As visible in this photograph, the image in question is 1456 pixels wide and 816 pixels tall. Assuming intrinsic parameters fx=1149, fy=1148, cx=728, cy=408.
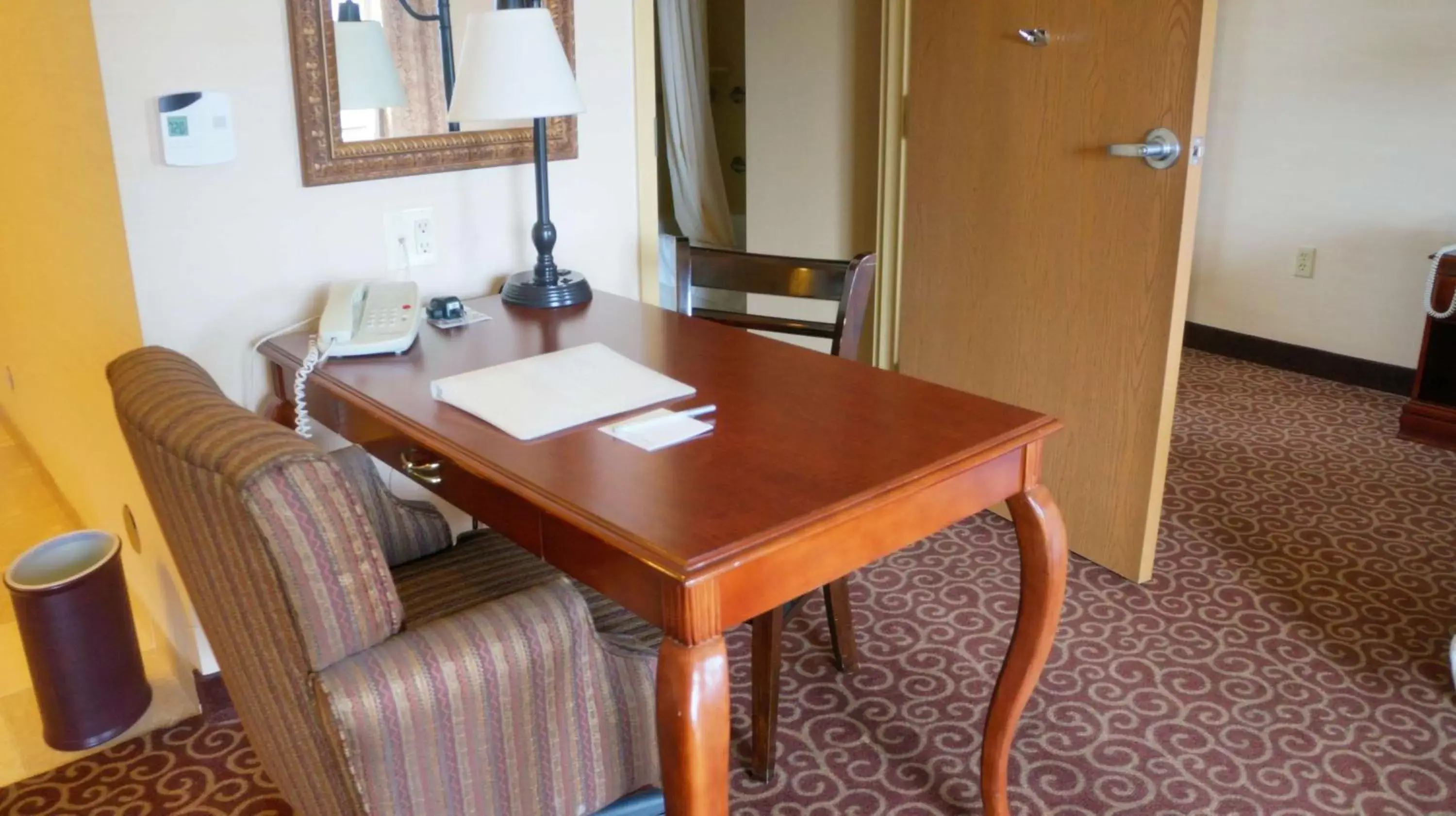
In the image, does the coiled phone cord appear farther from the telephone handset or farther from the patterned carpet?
the telephone handset

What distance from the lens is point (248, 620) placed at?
132cm

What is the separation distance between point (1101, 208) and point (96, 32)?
2034 millimetres

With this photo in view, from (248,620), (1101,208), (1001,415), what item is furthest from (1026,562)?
(1101,208)

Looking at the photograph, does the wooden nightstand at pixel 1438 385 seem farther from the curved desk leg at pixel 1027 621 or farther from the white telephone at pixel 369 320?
the white telephone at pixel 369 320

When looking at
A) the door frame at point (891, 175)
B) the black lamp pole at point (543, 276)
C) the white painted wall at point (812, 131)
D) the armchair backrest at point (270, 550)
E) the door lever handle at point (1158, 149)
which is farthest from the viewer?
the white painted wall at point (812, 131)

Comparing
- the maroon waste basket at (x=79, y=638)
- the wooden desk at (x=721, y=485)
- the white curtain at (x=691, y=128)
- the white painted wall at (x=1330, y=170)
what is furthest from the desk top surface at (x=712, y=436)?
the white curtain at (x=691, y=128)

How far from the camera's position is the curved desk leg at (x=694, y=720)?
1253mm

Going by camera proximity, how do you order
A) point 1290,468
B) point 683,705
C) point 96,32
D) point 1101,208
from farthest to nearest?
1. point 1290,468
2. point 1101,208
3. point 96,32
4. point 683,705

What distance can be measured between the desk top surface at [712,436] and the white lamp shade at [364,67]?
443 millimetres

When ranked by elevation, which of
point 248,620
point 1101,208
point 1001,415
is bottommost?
point 248,620

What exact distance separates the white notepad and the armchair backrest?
1.11 ft

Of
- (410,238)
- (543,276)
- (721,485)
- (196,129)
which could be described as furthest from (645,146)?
(721,485)

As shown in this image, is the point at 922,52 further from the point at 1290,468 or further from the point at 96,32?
the point at 96,32

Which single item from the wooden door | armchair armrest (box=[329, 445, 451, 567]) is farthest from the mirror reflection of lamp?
the wooden door
